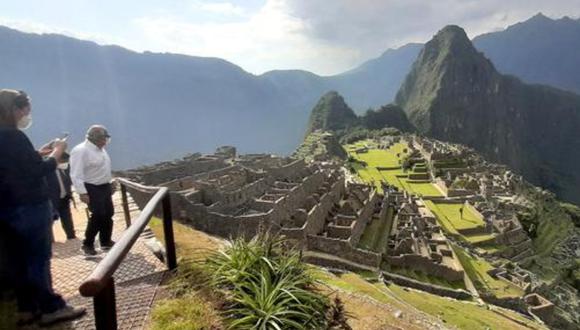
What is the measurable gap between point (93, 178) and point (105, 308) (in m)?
4.17

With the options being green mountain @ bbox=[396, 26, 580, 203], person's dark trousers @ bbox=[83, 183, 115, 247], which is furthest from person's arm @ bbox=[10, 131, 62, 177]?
green mountain @ bbox=[396, 26, 580, 203]

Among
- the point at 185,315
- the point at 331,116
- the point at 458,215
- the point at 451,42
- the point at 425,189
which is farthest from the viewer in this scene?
the point at 451,42

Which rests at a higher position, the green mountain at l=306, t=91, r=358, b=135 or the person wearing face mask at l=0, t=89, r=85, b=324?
the person wearing face mask at l=0, t=89, r=85, b=324

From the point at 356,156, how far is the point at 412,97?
120964mm

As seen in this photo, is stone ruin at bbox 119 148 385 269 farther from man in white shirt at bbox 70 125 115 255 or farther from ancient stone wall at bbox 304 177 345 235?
man in white shirt at bbox 70 125 115 255

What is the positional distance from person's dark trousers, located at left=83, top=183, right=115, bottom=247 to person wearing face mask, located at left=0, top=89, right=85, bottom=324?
7.41ft

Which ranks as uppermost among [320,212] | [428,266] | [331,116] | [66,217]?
[66,217]

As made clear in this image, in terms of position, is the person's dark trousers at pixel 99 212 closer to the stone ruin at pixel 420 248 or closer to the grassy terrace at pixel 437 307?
the grassy terrace at pixel 437 307

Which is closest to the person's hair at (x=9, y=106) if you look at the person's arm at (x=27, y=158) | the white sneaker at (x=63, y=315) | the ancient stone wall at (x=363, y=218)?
the person's arm at (x=27, y=158)

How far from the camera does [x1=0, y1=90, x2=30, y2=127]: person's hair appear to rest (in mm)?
4336

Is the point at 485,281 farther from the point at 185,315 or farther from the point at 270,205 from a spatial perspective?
the point at 185,315

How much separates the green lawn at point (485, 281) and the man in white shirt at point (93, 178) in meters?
19.9

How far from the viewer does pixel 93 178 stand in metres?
6.91

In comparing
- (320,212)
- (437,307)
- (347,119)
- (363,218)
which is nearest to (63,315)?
(437,307)
